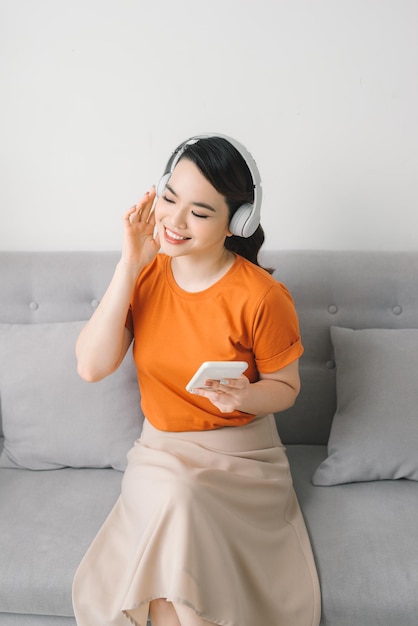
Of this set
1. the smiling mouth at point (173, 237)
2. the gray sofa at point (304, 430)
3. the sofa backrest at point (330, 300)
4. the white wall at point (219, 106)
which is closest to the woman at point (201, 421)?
the smiling mouth at point (173, 237)

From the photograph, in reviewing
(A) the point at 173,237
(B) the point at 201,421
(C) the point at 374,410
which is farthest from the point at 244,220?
(C) the point at 374,410

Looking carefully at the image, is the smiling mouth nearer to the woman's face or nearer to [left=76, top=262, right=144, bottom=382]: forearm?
the woman's face

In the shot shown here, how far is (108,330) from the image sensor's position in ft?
5.14

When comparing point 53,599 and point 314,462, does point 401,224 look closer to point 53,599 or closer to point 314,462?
point 314,462

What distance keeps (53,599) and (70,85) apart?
Answer: 1437mm

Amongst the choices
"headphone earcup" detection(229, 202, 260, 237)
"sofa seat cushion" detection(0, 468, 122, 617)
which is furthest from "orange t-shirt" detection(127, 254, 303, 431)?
"sofa seat cushion" detection(0, 468, 122, 617)

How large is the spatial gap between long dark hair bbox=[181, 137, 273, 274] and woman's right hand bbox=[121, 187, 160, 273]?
0.17 m

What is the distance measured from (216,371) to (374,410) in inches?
25.4

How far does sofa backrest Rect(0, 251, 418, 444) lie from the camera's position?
1.92 m

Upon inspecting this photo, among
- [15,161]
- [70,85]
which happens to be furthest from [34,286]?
[70,85]

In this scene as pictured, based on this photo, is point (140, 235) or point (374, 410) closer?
point (140, 235)

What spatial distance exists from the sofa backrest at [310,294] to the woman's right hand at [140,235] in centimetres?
35

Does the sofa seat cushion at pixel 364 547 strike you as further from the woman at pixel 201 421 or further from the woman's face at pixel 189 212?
the woman's face at pixel 189 212

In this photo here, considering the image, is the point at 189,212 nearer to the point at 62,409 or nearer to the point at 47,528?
the point at 62,409
